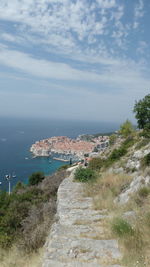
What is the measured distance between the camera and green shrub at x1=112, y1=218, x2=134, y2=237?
151 inches

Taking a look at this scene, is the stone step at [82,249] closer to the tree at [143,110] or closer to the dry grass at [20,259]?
the dry grass at [20,259]

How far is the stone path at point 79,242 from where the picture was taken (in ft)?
10.8

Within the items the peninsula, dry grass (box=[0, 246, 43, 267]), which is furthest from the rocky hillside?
the peninsula

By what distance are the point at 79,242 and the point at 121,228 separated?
900 millimetres

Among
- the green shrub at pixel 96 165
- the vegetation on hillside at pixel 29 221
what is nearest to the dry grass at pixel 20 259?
the vegetation on hillside at pixel 29 221

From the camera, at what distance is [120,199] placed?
6277mm

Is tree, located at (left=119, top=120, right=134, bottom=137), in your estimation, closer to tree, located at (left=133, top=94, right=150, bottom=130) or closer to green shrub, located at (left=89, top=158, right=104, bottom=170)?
tree, located at (left=133, top=94, right=150, bottom=130)

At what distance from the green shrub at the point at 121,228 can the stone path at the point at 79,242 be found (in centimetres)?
21

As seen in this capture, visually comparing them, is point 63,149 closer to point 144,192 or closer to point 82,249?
point 144,192

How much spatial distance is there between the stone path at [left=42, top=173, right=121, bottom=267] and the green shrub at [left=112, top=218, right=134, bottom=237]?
0.21 metres

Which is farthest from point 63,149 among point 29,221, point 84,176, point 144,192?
point 144,192

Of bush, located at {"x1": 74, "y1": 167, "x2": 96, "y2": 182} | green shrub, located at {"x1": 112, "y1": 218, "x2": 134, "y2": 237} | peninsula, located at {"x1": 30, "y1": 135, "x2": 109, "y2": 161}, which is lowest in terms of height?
peninsula, located at {"x1": 30, "y1": 135, "x2": 109, "y2": 161}

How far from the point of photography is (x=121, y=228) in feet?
13.1

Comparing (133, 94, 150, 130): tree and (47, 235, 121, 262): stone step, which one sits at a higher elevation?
(133, 94, 150, 130): tree
